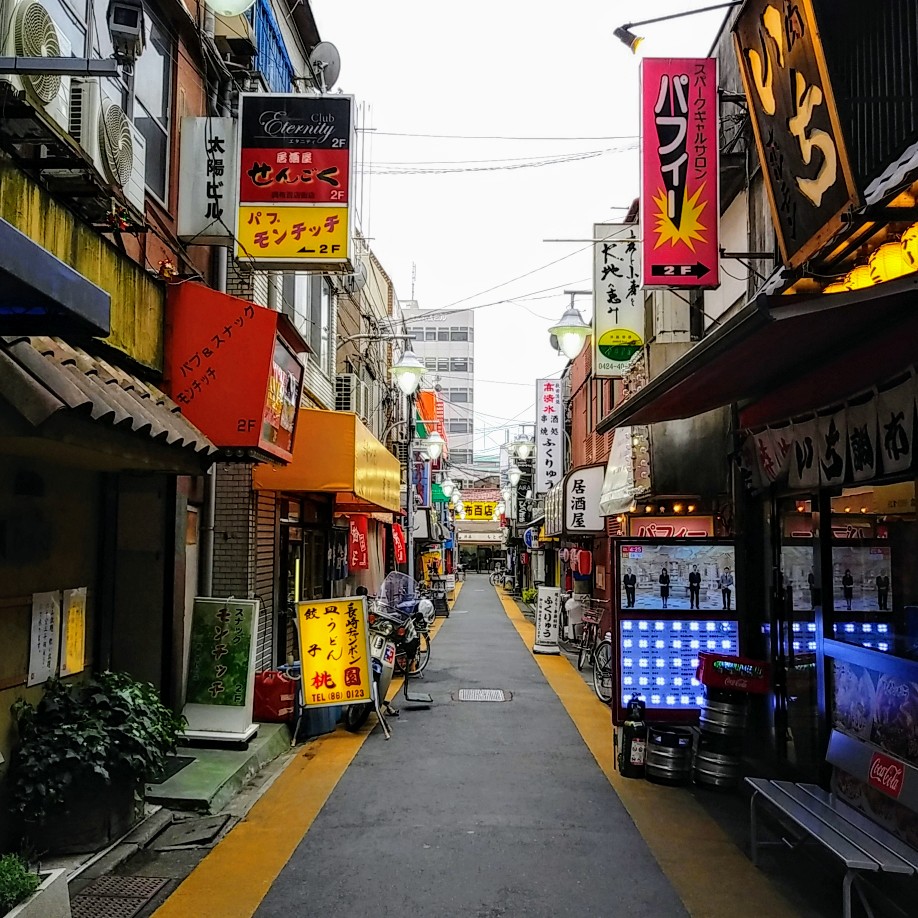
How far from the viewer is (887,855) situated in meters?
5.00

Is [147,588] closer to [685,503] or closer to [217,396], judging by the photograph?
[217,396]

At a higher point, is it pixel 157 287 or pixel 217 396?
pixel 157 287

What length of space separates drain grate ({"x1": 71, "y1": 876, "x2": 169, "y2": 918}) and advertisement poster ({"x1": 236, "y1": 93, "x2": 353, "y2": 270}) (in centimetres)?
588

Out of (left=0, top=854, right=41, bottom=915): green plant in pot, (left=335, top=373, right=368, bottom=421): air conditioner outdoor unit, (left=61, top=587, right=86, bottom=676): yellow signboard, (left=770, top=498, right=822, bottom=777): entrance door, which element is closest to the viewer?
(left=0, top=854, right=41, bottom=915): green plant in pot

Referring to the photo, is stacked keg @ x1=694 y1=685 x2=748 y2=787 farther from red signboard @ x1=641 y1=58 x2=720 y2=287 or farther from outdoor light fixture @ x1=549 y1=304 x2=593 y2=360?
outdoor light fixture @ x1=549 y1=304 x2=593 y2=360

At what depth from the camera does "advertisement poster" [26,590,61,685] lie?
Result: 6.58 m

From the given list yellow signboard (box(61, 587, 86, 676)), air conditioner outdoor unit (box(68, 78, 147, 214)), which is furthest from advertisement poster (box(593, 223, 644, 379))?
yellow signboard (box(61, 587, 86, 676))

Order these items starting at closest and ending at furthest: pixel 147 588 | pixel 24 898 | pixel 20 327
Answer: pixel 20 327 < pixel 24 898 < pixel 147 588

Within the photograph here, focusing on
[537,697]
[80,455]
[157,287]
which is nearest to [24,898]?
[80,455]

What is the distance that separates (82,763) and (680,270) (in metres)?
7.01

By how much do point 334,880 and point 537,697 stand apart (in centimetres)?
851

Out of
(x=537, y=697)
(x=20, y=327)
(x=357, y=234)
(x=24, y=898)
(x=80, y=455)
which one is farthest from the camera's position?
(x=357, y=234)

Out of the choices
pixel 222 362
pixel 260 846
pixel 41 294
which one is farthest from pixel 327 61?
pixel 41 294

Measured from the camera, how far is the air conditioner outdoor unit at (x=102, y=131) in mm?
6426
